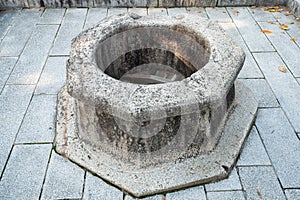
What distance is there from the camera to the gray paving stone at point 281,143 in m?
2.13

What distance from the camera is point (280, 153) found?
2.28 metres

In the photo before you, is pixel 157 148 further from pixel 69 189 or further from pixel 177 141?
pixel 69 189

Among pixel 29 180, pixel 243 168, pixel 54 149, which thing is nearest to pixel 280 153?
pixel 243 168

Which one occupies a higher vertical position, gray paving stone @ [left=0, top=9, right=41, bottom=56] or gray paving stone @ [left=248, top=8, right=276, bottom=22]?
gray paving stone @ [left=248, top=8, right=276, bottom=22]

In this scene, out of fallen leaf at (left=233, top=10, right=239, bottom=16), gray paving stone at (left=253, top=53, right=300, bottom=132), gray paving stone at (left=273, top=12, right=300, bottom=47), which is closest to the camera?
gray paving stone at (left=253, top=53, right=300, bottom=132)

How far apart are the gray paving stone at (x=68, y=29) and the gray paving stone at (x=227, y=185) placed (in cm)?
236

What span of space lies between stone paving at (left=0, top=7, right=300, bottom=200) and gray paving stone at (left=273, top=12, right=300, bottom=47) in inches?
0.6

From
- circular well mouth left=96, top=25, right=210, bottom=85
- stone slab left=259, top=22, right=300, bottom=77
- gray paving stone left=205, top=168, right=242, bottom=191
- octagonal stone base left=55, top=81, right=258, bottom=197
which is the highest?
circular well mouth left=96, top=25, right=210, bottom=85

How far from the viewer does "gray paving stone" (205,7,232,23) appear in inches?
162

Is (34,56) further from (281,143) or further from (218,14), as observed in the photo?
(281,143)

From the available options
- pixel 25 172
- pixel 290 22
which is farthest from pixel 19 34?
pixel 290 22

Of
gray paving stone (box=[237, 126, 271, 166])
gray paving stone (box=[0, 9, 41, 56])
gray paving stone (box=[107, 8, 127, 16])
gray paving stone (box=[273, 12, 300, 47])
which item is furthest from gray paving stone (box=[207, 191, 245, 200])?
gray paving stone (box=[107, 8, 127, 16])

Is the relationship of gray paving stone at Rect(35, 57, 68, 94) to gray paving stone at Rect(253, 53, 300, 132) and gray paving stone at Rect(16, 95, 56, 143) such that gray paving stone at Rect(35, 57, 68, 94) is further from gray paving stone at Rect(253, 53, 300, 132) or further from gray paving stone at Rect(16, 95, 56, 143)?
gray paving stone at Rect(253, 53, 300, 132)

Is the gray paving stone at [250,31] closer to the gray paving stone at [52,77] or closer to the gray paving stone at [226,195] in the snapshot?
the gray paving stone at [226,195]
